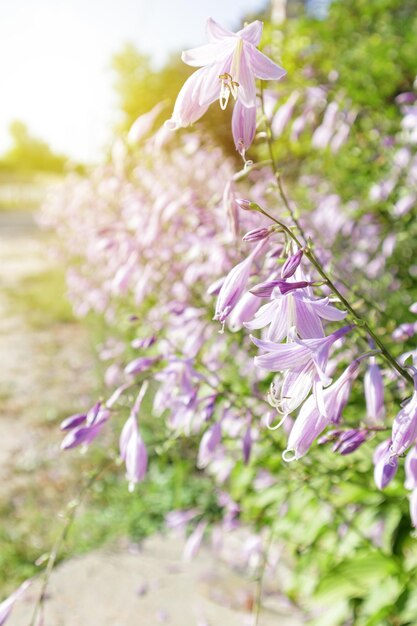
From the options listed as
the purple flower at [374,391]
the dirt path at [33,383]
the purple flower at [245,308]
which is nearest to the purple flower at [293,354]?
the purple flower at [245,308]

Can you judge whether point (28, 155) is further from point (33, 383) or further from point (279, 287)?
point (279, 287)

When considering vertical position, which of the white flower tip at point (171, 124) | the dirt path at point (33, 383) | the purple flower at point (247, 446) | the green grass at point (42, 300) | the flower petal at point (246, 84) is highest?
the flower petal at point (246, 84)

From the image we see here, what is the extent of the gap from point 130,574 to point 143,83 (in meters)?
17.5

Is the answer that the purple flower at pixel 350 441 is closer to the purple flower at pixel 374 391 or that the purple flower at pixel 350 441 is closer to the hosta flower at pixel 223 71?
the purple flower at pixel 374 391

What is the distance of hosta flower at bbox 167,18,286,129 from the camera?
41.6 inches

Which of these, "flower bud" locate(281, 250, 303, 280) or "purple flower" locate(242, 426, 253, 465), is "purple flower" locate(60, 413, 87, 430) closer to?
"purple flower" locate(242, 426, 253, 465)

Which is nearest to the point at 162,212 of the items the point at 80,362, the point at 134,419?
the point at 134,419

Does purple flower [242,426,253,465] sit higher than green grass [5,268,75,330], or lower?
higher

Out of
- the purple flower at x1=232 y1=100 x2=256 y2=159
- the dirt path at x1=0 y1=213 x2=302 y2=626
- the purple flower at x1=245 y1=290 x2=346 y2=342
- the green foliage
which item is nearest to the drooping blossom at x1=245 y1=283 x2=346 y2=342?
the purple flower at x1=245 y1=290 x2=346 y2=342

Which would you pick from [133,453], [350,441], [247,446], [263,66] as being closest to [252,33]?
[263,66]

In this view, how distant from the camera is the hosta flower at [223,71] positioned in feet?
3.47

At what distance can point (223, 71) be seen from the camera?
108 cm

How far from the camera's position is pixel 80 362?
7133 mm

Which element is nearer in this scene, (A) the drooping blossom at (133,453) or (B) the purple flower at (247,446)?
(A) the drooping blossom at (133,453)
